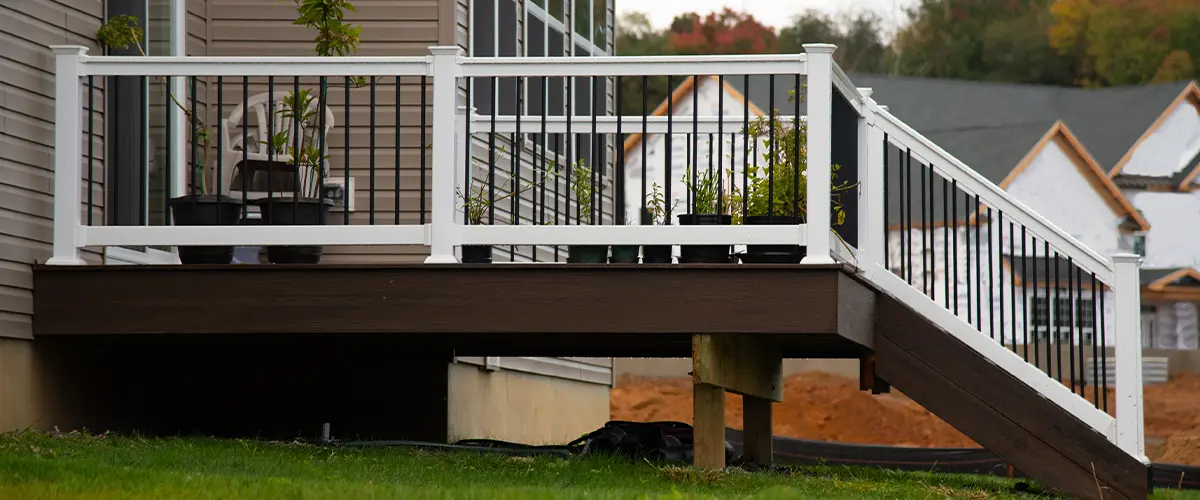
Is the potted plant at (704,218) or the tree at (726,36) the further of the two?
the tree at (726,36)

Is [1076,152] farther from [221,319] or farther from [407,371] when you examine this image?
[221,319]

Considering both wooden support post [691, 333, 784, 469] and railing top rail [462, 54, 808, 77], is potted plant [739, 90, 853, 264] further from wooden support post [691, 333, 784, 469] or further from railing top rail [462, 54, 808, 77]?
wooden support post [691, 333, 784, 469]

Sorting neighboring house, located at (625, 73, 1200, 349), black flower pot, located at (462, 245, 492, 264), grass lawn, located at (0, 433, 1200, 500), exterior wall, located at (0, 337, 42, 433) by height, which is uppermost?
neighboring house, located at (625, 73, 1200, 349)

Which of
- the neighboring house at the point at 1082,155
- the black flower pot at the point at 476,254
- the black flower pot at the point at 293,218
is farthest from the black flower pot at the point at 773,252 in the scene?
the neighboring house at the point at 1082,155

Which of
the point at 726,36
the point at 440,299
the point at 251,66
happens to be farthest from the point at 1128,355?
the point at 726,36

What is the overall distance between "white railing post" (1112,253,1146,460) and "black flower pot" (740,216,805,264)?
5.34ft

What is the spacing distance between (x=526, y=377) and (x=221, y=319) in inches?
188

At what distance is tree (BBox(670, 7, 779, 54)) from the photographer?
4616cm

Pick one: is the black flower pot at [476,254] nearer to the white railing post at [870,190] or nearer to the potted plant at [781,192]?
the potted plant at [781,192]

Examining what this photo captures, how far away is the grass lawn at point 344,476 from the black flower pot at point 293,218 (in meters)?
0.91

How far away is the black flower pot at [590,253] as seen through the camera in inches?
263

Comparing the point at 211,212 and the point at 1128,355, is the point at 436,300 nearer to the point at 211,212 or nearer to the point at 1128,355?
the point at 211,212

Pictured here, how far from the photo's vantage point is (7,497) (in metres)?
4.45

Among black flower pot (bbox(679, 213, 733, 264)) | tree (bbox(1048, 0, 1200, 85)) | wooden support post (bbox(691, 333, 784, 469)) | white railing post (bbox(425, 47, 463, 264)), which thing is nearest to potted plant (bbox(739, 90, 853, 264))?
black flower pot (bbox(679, 213, 733, 264))
